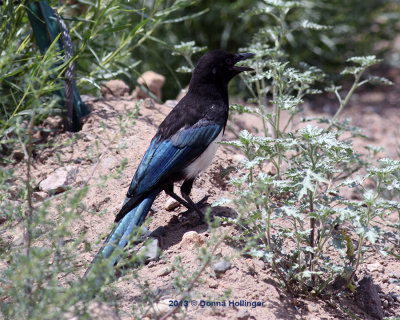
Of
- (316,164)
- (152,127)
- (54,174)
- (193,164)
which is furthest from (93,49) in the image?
(316,164)

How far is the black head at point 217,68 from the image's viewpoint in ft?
13.6

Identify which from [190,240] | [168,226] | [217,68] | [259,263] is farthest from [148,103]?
[259,263]

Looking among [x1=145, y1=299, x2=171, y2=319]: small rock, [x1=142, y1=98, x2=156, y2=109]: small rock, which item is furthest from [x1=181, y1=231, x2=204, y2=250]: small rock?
[x1=142, y1=98, x2=156, y2=109]: small rock

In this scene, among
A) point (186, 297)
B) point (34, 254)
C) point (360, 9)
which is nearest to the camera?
point (34, 254)

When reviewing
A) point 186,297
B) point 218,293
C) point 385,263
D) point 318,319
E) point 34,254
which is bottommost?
point 385,263

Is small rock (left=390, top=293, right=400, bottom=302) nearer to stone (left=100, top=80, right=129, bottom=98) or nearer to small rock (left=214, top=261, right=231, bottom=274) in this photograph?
small rock (left=214, top=261, right=231, bottom=274)

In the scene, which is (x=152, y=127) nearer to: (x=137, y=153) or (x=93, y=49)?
(x=137, y=153)

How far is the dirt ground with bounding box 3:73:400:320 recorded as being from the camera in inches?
114

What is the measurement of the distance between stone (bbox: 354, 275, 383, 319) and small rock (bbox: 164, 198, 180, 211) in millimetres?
1314

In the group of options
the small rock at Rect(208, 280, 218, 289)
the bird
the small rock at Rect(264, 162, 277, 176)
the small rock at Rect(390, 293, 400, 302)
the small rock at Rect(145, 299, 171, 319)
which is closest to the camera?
the small rock at Rect(145, 299, 171, 319)

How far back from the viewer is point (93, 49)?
480 centimetres

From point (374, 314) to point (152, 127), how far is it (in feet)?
7.07

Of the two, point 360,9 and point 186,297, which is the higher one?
point 186,297

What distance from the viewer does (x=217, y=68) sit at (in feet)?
13.7
